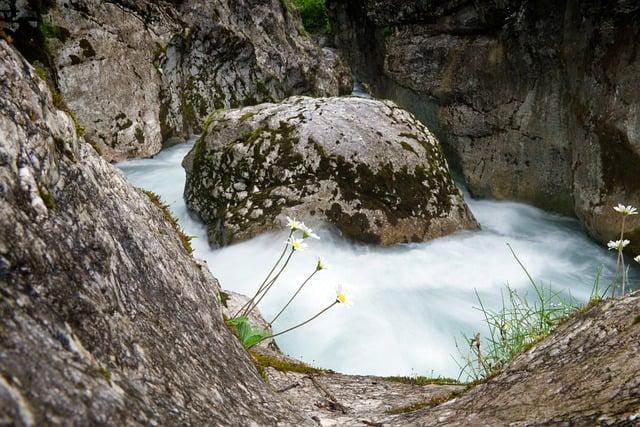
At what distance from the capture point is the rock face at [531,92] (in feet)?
24.7

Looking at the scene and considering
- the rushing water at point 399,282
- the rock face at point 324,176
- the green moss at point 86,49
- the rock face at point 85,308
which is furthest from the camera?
the green moss at point 86,49

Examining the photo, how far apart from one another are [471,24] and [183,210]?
22.7 ft

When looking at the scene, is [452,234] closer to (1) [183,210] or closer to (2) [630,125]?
(2) [630,125]

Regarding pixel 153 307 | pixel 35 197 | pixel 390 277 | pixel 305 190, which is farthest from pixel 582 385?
pixel 305 190

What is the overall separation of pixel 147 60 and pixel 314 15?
1787cm

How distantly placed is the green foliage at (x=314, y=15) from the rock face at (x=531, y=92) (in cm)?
1579

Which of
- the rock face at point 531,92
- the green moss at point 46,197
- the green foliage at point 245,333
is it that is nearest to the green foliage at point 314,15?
the rock face at point 531,92

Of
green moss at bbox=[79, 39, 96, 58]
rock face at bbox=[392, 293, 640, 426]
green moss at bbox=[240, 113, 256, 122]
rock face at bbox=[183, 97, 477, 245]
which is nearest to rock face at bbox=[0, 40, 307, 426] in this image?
rock face at bbox=[392, 293, 640, 426]

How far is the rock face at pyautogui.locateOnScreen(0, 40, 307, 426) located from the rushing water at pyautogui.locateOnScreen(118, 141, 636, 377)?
307cm

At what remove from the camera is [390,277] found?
20.7ft

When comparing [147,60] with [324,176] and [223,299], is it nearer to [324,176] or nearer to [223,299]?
[324,176]

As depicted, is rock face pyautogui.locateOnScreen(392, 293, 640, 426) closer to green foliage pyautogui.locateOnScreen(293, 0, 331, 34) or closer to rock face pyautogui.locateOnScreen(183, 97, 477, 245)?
rock face pyautogui.locateOnScreen(183, 97, 477, 245)

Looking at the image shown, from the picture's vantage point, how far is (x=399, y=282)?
6.25m

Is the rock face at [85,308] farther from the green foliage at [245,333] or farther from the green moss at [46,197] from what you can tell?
the green foliage at [245,333]
